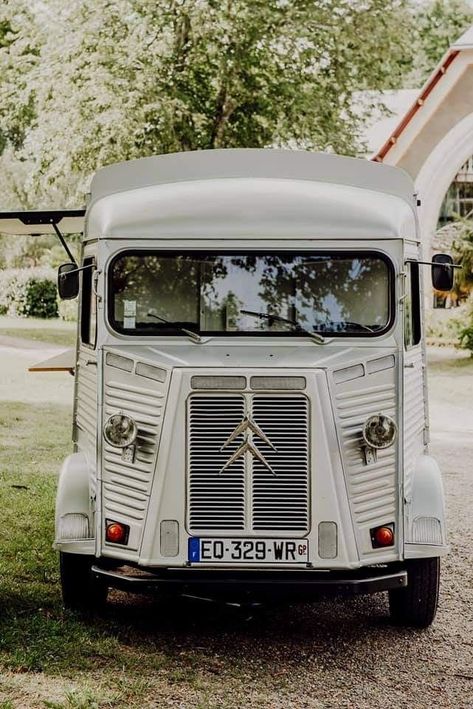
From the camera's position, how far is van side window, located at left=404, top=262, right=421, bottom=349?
23.3ft

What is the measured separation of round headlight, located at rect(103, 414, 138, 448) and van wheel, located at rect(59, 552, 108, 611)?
90 cm

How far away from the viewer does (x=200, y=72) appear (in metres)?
27.6

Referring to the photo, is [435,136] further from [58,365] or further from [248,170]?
[248,170]

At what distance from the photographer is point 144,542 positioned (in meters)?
6.47

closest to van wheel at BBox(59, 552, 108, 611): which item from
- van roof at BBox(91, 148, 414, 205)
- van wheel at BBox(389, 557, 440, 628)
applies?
van wheel at BBox(389, 557, 440, 628)

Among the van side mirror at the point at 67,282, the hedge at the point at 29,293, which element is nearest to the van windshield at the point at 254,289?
the van side mirror at the point at 67,282

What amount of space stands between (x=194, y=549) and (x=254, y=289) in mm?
1581

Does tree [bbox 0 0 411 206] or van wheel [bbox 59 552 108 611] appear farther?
tree [bbox 0 0 411 206]

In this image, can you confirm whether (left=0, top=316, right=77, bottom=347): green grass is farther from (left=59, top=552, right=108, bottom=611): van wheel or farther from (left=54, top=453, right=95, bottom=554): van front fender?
(left=54, top=453, right=95, bottom=554): van front fender

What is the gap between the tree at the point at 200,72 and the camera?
2614 cm

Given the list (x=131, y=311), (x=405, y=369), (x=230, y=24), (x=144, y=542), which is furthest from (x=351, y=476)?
(x=230, y=24)

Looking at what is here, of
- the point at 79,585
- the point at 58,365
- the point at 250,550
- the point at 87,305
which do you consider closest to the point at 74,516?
the point at 79,585

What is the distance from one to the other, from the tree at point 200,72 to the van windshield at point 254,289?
19520mm

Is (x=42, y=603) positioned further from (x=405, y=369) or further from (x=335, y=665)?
(x=405, y=369)
